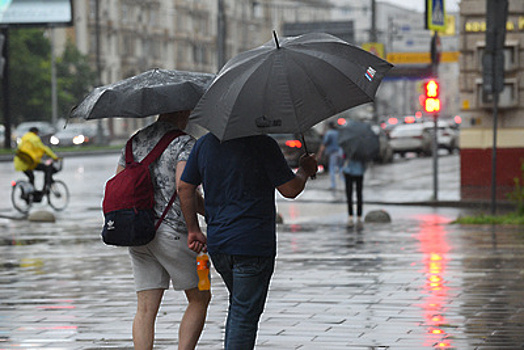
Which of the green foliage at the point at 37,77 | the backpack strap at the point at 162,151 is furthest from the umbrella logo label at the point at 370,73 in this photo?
the green foliage at the point at 37,77

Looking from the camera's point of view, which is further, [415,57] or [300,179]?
[415,57]

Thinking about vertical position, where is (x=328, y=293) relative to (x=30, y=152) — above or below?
above

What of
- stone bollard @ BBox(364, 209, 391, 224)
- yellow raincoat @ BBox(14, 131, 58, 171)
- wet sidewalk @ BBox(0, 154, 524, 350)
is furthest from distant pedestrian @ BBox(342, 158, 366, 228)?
yellow raincoat @ BBox(14, 131, 58, 171)

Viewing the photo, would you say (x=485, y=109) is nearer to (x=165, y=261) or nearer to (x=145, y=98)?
(x=145, y=98)

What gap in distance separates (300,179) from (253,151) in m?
0.29

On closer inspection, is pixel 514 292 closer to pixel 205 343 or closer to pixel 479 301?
pixel 479 301

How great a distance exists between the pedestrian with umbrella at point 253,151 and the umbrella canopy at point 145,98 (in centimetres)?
68

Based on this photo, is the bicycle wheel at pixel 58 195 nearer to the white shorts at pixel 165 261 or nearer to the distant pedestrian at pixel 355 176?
the distant pedestrian at pixel 355 176

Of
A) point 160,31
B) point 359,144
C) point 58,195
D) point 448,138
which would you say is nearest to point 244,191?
point 359,144

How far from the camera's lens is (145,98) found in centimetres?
693

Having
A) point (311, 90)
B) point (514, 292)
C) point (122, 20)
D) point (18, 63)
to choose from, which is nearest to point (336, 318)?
point (514, 292)

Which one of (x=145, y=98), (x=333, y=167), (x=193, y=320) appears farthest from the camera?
(x=333, y=167)

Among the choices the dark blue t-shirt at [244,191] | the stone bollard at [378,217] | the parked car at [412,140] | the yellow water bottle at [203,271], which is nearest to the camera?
the dark blue t-shirt at [244,191]

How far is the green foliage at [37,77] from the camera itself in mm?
74500
